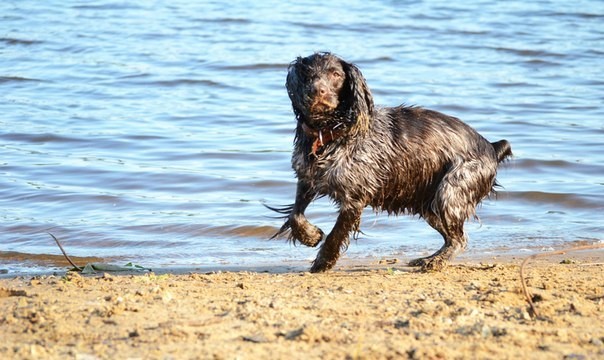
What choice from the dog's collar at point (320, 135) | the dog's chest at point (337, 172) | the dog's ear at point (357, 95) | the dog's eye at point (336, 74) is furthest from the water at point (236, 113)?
the dog's eye at point (336, 74)

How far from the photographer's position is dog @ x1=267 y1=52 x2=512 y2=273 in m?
6.89

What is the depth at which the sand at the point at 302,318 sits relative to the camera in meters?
4.58

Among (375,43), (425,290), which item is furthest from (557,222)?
(375,43)

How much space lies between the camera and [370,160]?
23.4ft

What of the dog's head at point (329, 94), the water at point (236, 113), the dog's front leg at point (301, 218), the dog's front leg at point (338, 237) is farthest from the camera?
the water at point (236, 113)

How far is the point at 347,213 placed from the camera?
7074 mm

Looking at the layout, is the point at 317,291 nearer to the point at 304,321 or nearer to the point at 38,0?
the point at 304,321

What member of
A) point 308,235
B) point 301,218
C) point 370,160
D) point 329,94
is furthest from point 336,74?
point 308,235

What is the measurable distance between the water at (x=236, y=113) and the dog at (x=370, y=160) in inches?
35.7

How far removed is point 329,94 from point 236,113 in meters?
6.62

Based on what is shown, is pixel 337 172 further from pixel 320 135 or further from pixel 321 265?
pixel 321 265

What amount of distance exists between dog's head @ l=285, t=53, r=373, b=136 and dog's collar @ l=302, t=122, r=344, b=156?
0.02 meters

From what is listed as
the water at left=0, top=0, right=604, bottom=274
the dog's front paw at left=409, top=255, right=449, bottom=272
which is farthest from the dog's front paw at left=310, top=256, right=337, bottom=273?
the water at left=0, top=0, right=604, bottom=274

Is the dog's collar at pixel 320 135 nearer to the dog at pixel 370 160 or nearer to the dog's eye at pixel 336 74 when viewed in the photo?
the dog at pixel 370 160
